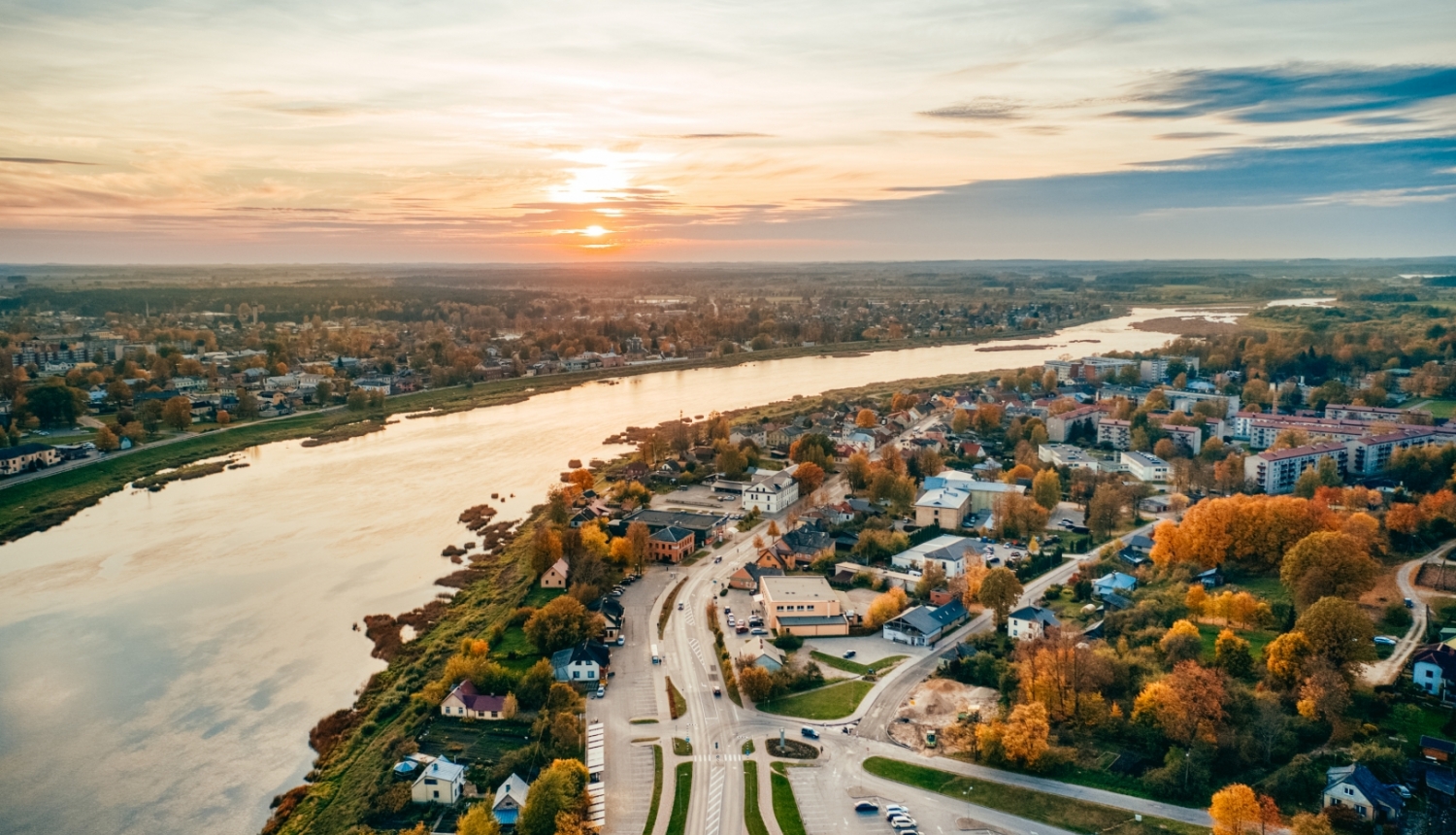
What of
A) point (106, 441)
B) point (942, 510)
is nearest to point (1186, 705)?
point (942, 510)

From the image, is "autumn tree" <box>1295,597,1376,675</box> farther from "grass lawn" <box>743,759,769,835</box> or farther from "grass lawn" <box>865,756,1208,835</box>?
"grass lawn" <box>743,759,769,835</box>

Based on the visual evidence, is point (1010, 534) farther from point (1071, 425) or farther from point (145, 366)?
point (145, 366)

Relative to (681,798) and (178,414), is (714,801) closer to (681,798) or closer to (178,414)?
(681,798)

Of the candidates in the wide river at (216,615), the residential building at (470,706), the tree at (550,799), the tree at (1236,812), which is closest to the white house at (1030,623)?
the tree at (1236,812)

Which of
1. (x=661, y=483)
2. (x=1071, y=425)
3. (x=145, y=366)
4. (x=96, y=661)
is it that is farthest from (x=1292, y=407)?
(x=145, y=366)

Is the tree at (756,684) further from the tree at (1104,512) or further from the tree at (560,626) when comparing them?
the tree at (1104,512)

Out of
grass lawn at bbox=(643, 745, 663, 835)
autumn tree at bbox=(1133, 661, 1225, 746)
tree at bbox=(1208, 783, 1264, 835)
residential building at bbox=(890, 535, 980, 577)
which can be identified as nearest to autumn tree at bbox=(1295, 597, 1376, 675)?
autumn tree at bbox=(1133, 661, 1225, 746)

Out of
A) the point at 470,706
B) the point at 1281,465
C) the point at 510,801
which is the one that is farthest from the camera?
the point at 1281,465
